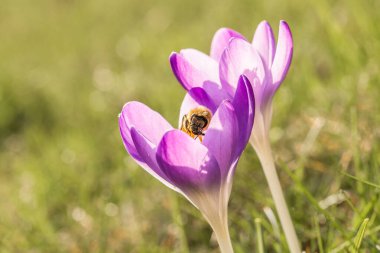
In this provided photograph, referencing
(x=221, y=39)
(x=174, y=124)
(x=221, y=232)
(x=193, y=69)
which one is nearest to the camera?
(x=221, y=232)

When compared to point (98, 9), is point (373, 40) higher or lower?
lower

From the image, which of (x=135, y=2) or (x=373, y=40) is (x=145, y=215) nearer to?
(x=373, y=40)

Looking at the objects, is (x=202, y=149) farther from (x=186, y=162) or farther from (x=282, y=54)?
(x=282, y=54)

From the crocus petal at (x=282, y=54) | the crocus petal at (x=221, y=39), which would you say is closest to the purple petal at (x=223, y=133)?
the crocus petal at (x=282, y=54)

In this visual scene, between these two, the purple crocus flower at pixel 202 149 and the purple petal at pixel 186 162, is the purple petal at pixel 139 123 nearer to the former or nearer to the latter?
the purple crocus flower at pixel 202 149

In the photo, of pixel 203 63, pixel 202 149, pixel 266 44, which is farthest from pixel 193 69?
pixel 202 149

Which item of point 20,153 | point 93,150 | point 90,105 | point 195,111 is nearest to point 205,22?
point 90,105

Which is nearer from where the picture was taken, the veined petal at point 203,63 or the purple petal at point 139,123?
the purple petal at point 139,123
